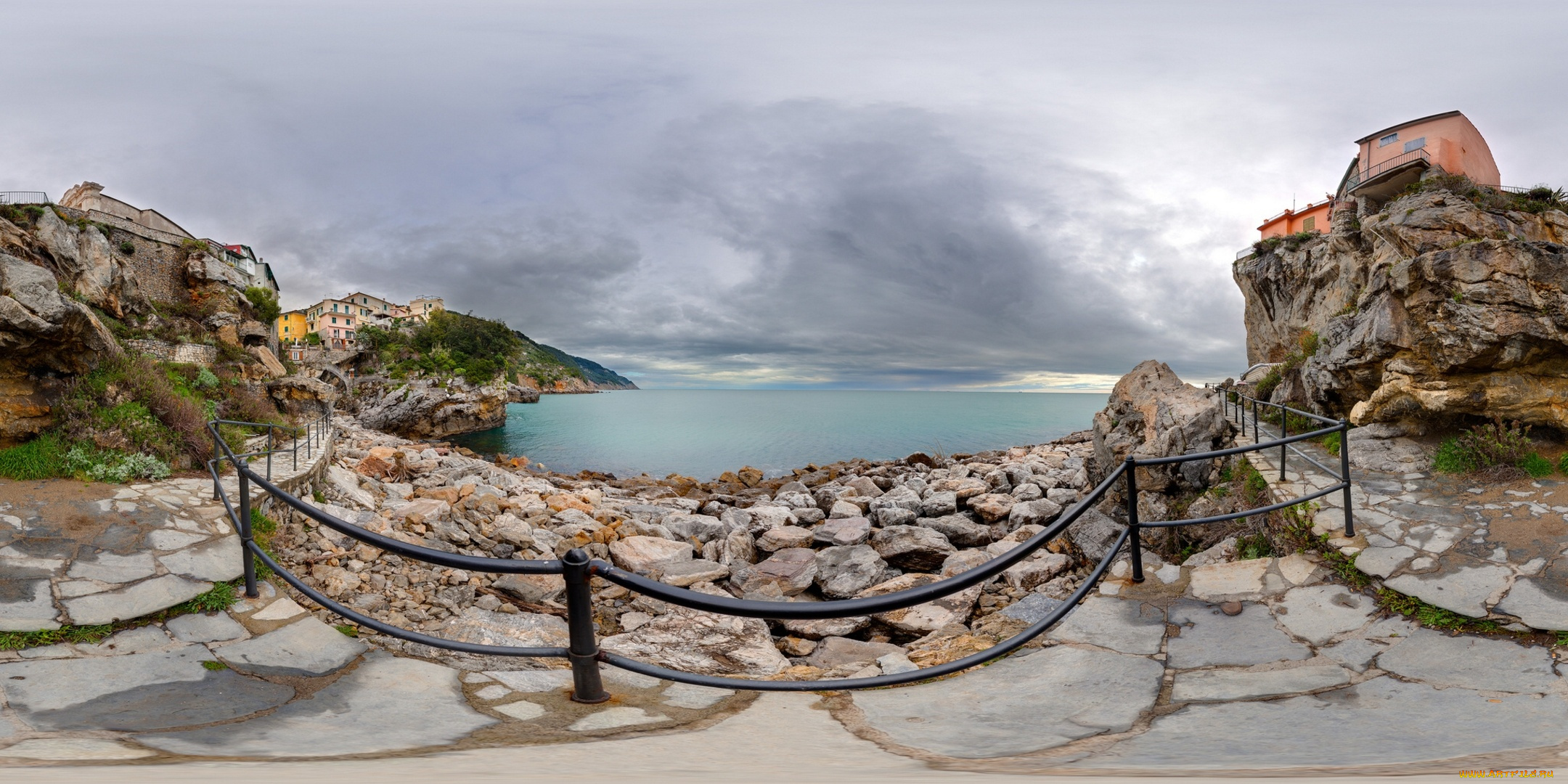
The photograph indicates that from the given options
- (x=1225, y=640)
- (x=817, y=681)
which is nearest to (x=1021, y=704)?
(x=817, y=681)

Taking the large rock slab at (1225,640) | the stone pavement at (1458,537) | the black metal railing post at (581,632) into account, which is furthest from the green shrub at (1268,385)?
the black metal railing post at (581,632)

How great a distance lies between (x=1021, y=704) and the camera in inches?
126

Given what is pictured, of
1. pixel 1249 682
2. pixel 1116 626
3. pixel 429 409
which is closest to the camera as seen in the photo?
pixel 1249 682

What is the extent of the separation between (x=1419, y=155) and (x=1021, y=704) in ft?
116

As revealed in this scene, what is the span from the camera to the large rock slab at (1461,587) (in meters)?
3.88

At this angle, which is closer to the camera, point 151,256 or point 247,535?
point 247,535

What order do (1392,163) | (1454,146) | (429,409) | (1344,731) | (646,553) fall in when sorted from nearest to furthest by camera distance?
1. (1344,731)
2. (646,553)
3. (1454,146)
4. (1392,163)
5. (429,409)

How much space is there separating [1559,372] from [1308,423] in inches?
126

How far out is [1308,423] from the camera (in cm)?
965

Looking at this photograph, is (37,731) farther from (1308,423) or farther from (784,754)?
(1308,423)

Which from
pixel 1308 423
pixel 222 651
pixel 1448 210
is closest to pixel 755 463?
pixel 1308 423

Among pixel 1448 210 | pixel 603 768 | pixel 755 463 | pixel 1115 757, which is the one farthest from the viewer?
pixel 755 463

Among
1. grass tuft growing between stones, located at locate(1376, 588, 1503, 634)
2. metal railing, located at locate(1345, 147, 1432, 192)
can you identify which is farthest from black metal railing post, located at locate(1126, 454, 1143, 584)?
metal railing, located at locate(1345, 147, 1432, 192)

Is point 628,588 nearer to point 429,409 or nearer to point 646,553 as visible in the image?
point 646,553
